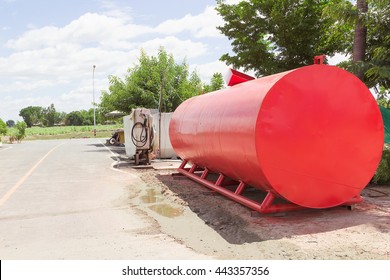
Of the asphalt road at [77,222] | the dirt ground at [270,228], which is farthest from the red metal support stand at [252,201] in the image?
the asphalt road at [77,222]

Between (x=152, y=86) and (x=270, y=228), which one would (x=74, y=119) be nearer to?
(x=152, y=86)

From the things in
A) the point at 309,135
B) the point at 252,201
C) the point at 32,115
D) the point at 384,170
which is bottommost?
the point at 252,201

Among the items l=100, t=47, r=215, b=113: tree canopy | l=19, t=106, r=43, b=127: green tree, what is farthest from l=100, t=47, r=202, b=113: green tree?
l=19, t=106, r=43, b=127: green tree

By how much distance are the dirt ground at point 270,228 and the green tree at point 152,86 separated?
15.7 m

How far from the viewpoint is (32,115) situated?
132 meters

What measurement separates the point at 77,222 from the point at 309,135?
4.01 m

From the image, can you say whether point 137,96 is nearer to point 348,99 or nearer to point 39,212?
point 39,212

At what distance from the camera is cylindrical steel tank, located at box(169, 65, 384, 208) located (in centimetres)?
568

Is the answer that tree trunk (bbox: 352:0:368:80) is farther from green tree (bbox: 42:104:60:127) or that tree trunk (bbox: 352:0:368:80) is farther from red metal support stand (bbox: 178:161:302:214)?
green tree (bbox: 42:104:60:127)

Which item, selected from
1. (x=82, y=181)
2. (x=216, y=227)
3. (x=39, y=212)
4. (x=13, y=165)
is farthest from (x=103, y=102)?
(x=216, y=227)

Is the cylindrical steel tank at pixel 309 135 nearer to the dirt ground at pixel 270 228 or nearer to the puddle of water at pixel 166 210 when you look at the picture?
the dirt ground at pixel 270 228

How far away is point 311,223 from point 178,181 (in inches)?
194

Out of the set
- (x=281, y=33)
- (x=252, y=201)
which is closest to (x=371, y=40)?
(x=281, y=33)

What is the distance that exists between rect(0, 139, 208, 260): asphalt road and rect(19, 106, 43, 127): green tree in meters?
123
